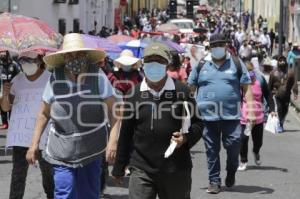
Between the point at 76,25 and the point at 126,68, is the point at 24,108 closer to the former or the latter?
the point at 126,68

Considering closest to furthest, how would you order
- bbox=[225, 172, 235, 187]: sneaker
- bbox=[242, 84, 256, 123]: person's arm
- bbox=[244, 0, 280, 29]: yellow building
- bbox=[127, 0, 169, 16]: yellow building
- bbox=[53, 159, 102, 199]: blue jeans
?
bbox=[53, 159, 102, 199]: blue jeans < bbox=[242, 84, 256, 123]: person's arm < bbox=[225, 172, 235, 187]: sneaker < bbox=[244, 0, 280, 29]: yellow building < bbox=[127, 0, 169, 16]: yellow building

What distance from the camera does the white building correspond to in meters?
27.2

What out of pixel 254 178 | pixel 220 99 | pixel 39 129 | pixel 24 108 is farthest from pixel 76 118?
pixel 254 178

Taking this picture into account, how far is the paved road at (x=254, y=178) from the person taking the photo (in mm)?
9016

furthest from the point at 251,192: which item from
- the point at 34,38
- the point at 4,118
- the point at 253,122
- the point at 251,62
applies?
the point at 4,118

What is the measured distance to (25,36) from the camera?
27.7 ft

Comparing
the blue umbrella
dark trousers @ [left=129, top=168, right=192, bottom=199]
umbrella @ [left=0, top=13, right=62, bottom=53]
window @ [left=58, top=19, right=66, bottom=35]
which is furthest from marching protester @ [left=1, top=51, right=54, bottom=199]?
window @ [left=58, top=19, right=66, bottom=35]

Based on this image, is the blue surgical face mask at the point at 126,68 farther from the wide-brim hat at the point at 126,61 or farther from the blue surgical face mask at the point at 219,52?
the blue surgical face mask at the point at 219,52

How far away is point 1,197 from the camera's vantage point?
8.66 meters

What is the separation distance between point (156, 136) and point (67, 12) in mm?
27937

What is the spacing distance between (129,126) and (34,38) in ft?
8.67

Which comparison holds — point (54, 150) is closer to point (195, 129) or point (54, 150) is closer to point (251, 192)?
point (195, 129)

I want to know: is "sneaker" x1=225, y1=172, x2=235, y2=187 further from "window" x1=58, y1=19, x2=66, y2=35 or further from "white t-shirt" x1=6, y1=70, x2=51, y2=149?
"window" x1=58, y1=19, x2=66, y2=35

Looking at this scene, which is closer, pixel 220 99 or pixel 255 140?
pixel 220 99
